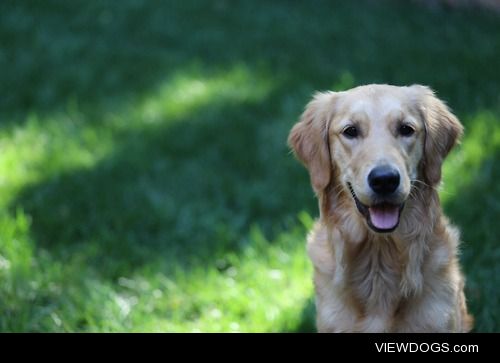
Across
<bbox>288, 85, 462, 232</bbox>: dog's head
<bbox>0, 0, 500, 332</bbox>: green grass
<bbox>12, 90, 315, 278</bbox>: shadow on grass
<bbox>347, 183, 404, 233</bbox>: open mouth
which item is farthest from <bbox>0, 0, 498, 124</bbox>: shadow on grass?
<bbox>347, 183, 404, 233</bbox>: open mouth

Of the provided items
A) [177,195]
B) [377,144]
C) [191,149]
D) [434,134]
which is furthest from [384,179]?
[191,149]

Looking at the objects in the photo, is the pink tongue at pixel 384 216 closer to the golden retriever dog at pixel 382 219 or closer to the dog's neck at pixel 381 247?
the golden retriever dog at pixel 382 219

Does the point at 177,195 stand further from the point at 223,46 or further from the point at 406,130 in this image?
the point at 223,46

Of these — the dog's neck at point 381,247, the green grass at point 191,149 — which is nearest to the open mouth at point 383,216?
the dog's neck at point 381,247

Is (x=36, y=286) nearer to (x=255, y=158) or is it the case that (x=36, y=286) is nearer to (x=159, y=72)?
(x=255, y=158)

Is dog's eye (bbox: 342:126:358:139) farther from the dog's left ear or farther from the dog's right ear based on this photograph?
the dog's left ear

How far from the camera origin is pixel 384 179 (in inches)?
124

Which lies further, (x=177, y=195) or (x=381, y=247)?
(x=177, y=195)

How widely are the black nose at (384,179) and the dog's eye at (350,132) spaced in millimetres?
304

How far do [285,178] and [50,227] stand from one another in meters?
1.73

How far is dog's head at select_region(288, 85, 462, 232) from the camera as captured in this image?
3.21 meters

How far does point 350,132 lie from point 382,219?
0.43 m

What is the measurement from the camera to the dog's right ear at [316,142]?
3.56 m
